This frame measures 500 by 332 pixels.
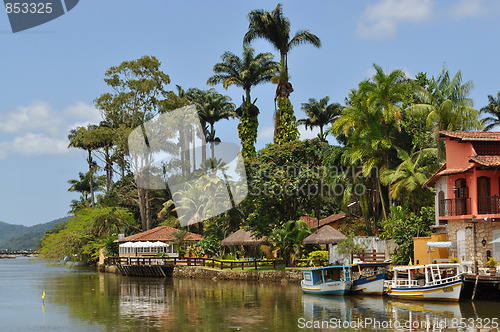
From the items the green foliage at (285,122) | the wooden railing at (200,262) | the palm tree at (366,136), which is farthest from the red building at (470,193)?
the green foliage at (285,122)

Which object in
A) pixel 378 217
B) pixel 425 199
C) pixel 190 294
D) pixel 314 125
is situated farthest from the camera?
pixel 314 125

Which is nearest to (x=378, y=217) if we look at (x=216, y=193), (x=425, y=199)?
(x=425, y=199)

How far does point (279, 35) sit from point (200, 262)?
23.7 metres

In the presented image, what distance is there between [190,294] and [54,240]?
132 ft

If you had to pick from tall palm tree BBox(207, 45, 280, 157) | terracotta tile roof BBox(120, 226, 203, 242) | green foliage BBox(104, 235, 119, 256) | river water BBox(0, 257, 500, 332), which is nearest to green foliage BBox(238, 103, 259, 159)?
tall palm tree BBox(207, 45, 280, 157)

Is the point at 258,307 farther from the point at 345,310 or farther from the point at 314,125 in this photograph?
the point at 314,125

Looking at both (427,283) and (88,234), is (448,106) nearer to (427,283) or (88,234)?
(427,283)

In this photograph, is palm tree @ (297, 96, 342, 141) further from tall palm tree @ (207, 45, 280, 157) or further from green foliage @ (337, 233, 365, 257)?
green foliage @ (337, 233, 365, 257)

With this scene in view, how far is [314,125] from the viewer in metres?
85.5

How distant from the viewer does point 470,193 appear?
1436 inches

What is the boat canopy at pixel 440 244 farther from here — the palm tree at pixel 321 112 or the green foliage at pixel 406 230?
the palm tree at pixel 321 112

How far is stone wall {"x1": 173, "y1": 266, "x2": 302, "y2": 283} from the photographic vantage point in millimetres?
45531

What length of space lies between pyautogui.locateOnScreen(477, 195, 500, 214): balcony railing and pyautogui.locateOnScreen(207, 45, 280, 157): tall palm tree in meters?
32.1

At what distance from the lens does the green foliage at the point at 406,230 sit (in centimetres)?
4062
